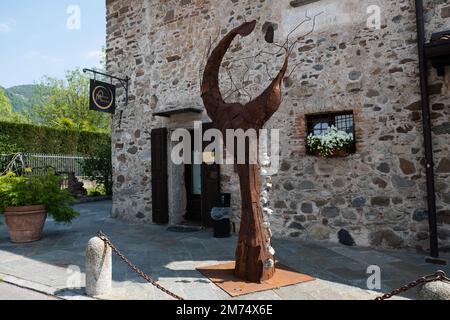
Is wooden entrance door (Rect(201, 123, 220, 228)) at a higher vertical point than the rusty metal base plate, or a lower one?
higher

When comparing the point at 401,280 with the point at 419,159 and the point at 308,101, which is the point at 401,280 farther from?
the point at 308,101

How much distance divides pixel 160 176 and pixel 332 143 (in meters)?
3.94

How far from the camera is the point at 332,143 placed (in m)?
5.49

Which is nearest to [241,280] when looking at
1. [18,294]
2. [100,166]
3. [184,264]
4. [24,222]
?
[184,264]

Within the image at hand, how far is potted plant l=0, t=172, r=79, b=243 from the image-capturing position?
5.88m

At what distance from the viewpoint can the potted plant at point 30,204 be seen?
5879 mm

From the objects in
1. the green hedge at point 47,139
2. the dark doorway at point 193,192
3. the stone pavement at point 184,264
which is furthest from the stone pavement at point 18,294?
the green hedge at point 47,139

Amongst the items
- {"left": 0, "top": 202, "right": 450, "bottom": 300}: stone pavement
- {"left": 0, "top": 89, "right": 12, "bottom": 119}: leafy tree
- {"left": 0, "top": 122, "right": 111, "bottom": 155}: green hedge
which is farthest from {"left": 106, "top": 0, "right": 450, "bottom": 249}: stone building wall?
{"left": 0, "top": 89, "right": 12, "bottom": 119}: leafy tree

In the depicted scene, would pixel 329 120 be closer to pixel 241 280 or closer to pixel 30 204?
pixel 241 280

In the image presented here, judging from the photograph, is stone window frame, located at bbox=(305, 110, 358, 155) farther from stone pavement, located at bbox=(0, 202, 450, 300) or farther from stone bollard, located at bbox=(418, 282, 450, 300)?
stone bollard, located at bbox=(418, 282, 450, 300)

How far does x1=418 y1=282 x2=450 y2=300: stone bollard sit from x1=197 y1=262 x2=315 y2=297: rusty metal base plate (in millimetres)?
1716

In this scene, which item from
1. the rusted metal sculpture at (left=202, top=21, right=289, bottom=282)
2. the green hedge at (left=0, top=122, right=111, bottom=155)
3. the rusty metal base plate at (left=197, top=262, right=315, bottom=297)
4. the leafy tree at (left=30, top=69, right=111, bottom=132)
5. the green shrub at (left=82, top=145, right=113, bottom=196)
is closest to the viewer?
the rusty metal base plate at (left=197, top=262, right=315, bottom=297)
